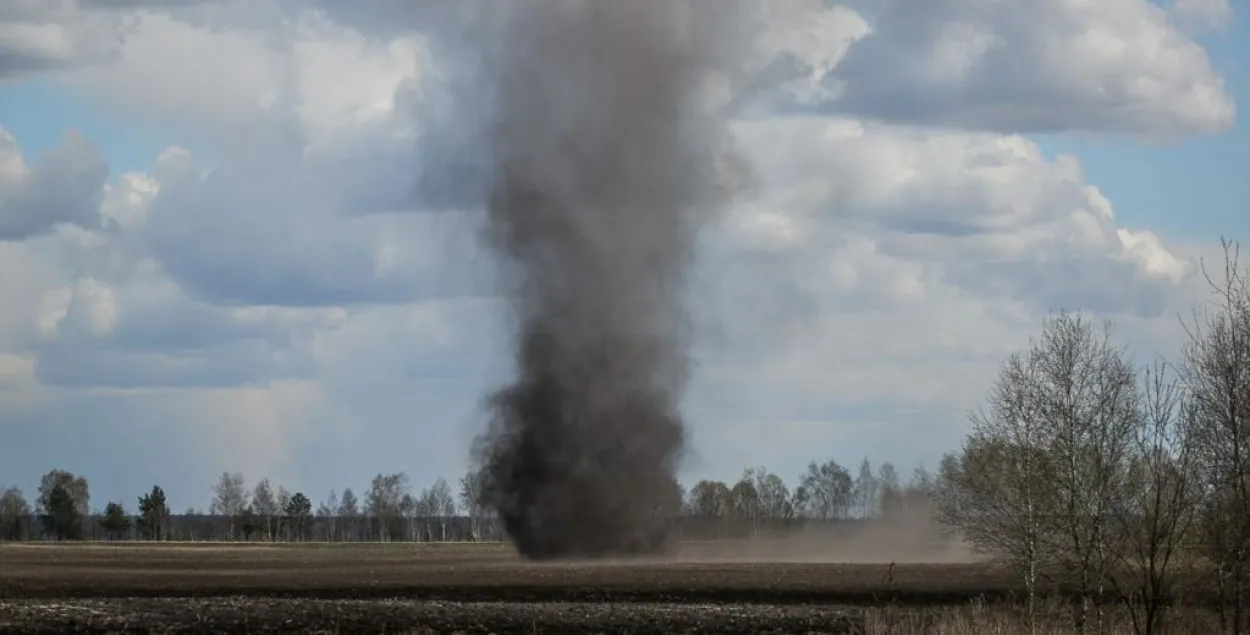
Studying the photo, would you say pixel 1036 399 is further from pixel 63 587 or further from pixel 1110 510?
pixel 63 587

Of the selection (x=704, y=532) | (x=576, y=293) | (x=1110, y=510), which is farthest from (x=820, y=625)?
(x=704, y=532)

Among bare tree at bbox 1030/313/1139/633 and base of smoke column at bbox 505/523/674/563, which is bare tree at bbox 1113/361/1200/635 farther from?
base of smoke column at bbox 505/523/674/563

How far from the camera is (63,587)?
199 ft

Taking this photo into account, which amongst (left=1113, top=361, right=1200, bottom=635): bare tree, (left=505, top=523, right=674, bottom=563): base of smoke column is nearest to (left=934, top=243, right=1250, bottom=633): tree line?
(left=1113, top=361, right=1200, bottom=635): bare tree

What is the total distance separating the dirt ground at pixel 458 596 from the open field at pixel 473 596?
0.07m

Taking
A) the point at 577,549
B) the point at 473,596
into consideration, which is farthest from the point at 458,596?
the point at 577,549

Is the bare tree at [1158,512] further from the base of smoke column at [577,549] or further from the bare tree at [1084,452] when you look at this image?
the base of smoke column at [577,549]

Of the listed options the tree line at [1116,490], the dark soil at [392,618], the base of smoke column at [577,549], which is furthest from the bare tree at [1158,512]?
the base of smoke column at [577,549]

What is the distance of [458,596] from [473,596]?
64cm

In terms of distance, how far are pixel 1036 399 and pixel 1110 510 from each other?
7.38m

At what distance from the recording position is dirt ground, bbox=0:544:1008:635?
39.6m

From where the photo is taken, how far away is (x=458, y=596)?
2206 inches

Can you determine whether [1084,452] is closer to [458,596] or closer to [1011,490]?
[1011,490]

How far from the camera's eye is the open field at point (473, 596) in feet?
129
